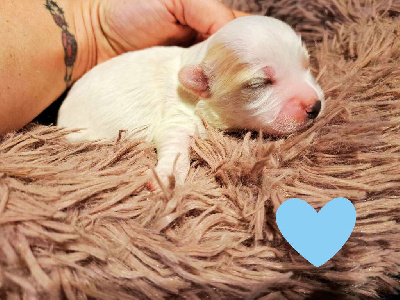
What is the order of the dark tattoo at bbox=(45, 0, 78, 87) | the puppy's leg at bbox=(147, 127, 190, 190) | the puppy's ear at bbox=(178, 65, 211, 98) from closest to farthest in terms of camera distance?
1. the puppy's leg at bbox=(147, 127, 190, 190)
2. the puppy's ear at bbox=(178, 65, 211, 98)
3. the dark tattoo at bbox=(45, 0, 78, 87)

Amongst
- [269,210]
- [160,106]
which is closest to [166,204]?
[269,210]

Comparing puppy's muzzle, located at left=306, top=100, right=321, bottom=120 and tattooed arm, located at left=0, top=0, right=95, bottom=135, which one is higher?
tattooed arm, located at left=0, top=0, right=95, bottom=135

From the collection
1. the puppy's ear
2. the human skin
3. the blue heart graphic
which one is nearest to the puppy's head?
the puppy's ear

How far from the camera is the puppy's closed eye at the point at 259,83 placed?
864 mm

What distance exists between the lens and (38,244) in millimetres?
572

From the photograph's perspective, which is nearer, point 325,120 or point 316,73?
point 325,120

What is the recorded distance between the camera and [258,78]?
2.82 feet

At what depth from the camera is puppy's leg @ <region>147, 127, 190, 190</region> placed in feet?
2.66

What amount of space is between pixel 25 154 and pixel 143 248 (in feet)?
1.34

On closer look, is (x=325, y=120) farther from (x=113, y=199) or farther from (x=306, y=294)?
(x=113, y=199)

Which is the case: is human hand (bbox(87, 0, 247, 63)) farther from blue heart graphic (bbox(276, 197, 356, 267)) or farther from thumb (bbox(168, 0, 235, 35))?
blue heart graphic (bbox(276, 197, 356, 267))

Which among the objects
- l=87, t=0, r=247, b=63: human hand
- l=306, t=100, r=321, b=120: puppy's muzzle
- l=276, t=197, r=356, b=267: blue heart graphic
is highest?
l=87, t=0, r=247, b=63: human hand

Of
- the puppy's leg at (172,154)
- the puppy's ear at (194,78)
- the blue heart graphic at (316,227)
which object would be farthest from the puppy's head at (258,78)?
the blue heart graphic at (316,227)

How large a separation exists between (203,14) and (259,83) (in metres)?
0.54
